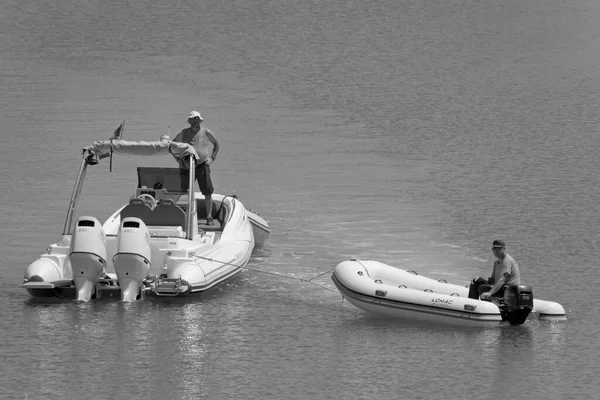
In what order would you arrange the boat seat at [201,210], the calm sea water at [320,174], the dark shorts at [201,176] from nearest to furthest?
the calm sea water at [320,174] → the dark shorts at [201,176] → the boat seat at [201,210]

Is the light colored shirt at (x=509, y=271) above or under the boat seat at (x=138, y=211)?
under

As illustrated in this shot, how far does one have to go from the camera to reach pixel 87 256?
16531 mm

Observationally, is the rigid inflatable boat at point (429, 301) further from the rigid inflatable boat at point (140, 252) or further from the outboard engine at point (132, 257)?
the outboard engine at point (132, 257)

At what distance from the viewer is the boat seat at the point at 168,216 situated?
18031 mm

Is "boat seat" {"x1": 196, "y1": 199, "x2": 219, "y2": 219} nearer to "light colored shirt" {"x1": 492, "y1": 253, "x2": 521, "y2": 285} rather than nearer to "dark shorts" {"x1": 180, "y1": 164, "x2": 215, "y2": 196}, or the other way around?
"dark shorts" {"x1": 180, "y1": 164, "x2": 215, "y2": 196}

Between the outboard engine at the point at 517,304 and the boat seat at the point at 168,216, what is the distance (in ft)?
15.4

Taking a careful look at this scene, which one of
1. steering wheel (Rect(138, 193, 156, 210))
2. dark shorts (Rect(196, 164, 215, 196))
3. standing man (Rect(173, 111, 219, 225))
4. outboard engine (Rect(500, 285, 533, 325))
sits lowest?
outboard engine (Rect(500, 285, 533, 325))

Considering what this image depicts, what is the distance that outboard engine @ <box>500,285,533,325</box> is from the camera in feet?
51.7

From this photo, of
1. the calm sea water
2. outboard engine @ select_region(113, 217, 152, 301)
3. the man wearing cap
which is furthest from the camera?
outboard engine @ select_region(113, 217, 152, 301)

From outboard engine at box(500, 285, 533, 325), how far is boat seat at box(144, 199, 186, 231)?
470 cm

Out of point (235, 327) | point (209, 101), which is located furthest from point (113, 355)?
point (209, 101)

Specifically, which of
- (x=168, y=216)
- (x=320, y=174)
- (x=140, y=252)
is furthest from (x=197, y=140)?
(x=320, y=174)

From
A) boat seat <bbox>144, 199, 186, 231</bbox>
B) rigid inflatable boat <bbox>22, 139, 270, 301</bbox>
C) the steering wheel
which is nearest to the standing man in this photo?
rigid inflatable boat <bbox>22, 139, 270, 301</bbox>

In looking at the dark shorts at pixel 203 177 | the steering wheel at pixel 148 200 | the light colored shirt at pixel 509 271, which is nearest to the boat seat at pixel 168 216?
the steering wheel at pixel 148 200
